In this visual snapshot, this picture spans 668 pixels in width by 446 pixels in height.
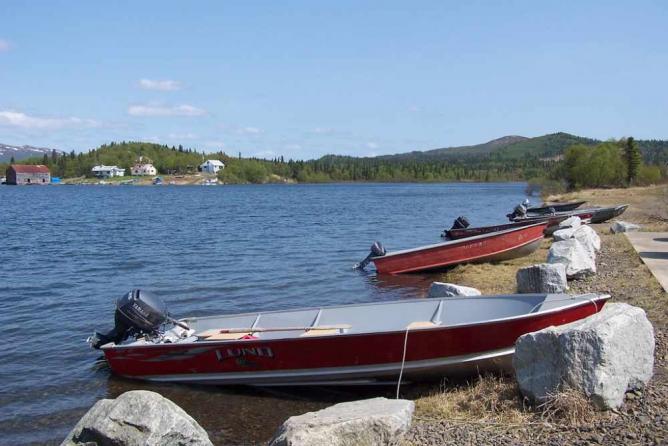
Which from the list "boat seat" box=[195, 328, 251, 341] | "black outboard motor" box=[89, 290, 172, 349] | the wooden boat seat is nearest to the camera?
the wooden boat seat

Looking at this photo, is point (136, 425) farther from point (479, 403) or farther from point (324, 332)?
point (324, 332)

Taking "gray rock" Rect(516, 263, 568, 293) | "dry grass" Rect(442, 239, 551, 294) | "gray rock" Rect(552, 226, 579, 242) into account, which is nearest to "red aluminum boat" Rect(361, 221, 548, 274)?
"dry grass" Rect(442, 239, 551, 294)

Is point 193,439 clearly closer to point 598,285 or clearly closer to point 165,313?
point 165,313

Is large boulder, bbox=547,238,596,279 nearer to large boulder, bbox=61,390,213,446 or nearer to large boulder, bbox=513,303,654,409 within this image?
large boulder, bbox=513,303,654,409

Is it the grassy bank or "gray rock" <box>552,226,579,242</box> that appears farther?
"gray rock" <box>552,226,579,242</box>

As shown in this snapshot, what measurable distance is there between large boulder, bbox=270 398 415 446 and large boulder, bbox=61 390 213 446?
1.10m

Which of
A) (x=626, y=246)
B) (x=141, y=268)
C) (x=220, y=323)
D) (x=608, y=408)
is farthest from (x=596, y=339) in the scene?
(x=141, y=268)

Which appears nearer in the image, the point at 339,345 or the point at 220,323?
the point at 339,345

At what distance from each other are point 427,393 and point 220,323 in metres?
4.45

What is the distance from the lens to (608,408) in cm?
658

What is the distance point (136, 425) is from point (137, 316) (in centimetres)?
465

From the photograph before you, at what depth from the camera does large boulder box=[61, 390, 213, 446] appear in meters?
6.60

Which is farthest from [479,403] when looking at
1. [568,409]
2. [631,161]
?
[631,161]

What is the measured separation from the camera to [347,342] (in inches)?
374
